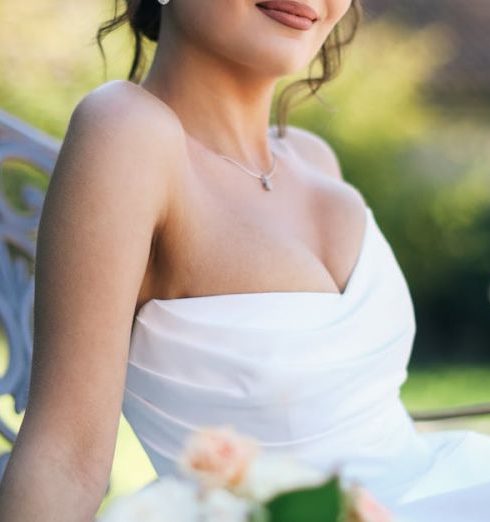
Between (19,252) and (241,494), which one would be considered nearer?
(241,494)

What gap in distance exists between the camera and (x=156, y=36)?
183cm

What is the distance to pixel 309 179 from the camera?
1910 millimetres

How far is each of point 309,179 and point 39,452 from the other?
795 millimetres

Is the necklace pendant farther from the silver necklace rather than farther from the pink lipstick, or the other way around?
the pink lipstick

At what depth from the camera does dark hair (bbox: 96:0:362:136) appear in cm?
179

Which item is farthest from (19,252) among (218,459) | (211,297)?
(218,459)

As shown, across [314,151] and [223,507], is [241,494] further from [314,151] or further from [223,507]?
[314,151]

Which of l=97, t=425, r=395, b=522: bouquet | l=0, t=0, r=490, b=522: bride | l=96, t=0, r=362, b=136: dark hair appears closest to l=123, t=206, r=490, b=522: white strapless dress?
l=0, t=0, r=490, b=522: bride

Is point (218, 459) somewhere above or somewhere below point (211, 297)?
above

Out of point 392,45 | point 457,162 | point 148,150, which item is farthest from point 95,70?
point 148,150

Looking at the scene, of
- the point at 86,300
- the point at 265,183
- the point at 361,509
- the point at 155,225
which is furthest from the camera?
the point at 265,183

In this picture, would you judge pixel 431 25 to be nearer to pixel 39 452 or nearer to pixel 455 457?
pixel 455 457

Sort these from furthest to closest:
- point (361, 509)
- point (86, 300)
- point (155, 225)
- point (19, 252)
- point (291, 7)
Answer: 1. point (19, 252)
2. point (291, 7)
3. point (155, 225)
4. point (86, 300)
5. point (361, 509)

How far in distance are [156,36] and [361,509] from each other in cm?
129
